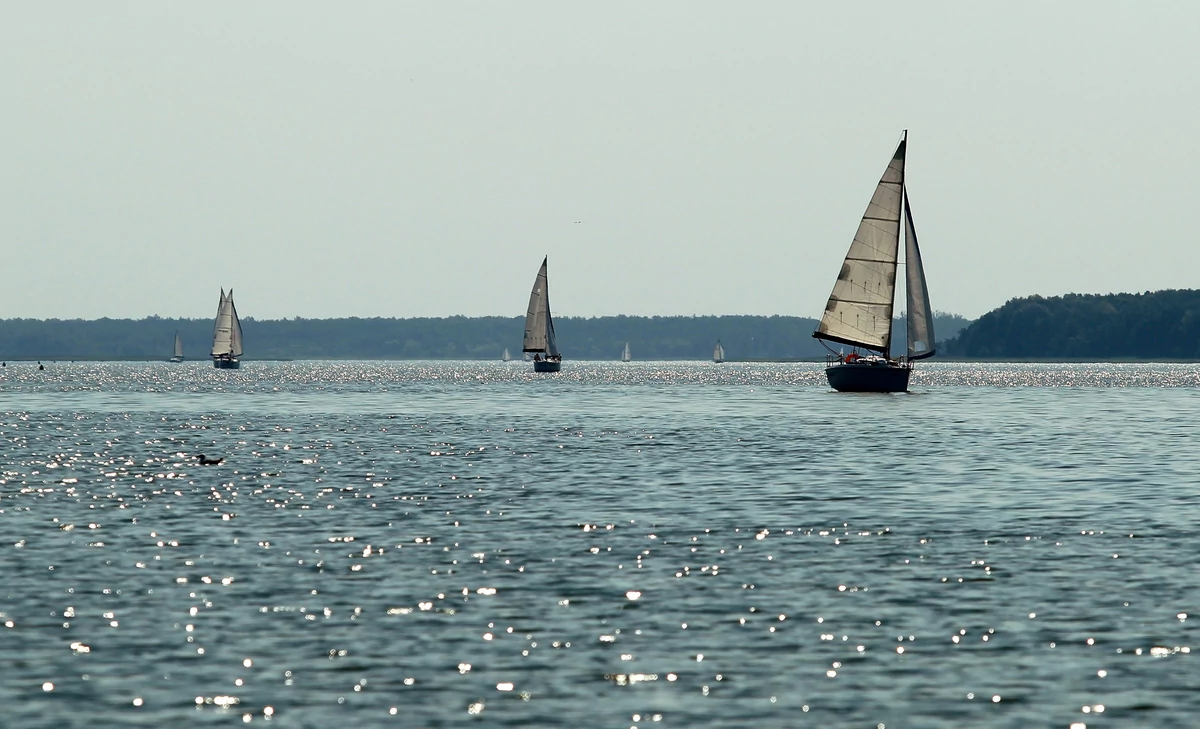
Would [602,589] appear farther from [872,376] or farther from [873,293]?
[872,376]

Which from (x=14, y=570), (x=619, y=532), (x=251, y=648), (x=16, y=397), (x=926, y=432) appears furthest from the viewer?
(x=16, y=397)

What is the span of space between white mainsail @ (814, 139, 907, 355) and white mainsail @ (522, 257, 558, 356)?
77.7m

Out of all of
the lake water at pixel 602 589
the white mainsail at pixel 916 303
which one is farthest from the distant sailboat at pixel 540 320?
the lake water at pixel 602 589

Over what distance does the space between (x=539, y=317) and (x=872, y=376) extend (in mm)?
80675

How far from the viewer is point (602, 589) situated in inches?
1024

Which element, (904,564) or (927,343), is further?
(927,343)

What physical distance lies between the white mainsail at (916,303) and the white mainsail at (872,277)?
9.26m

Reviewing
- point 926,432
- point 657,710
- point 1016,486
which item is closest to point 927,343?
point 926,432

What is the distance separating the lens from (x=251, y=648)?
21031mm

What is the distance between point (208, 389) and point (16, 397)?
23.6 metres

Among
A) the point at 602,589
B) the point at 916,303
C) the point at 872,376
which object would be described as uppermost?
the point at 916,303

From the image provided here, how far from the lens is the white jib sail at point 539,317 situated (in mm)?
182125

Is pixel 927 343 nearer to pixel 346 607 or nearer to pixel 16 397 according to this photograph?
pixel 16 397

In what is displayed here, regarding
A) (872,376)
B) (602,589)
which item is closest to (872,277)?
(872,376)
